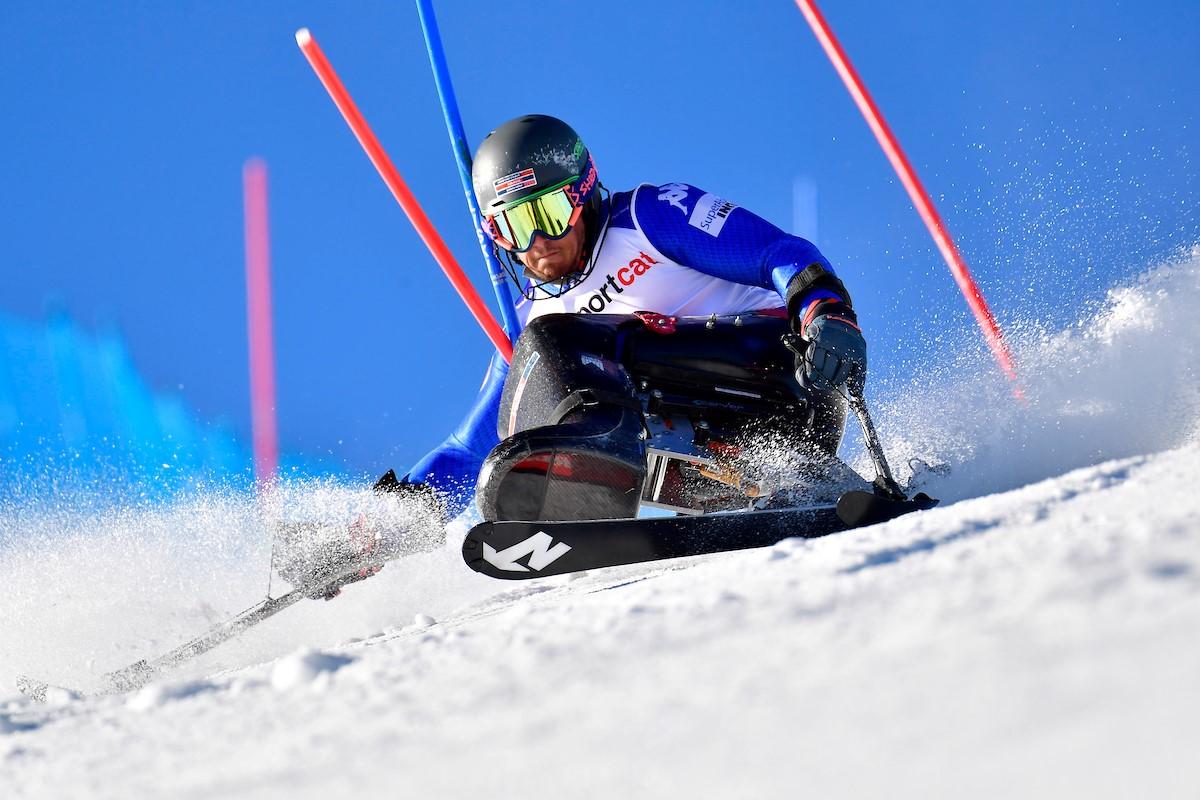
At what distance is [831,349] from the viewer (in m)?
3.04

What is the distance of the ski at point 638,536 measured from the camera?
2781mm

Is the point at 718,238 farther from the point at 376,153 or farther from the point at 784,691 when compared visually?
the point at 784,691

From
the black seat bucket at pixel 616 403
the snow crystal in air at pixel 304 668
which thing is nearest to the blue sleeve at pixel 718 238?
the black seat bucket at pixel 616 403

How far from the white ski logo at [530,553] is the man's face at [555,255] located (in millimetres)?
1336

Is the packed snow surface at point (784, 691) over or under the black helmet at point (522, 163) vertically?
under

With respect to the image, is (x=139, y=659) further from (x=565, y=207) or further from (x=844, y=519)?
(x=844, y=519)

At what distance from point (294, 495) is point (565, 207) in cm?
157

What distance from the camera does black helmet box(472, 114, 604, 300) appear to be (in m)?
3.66

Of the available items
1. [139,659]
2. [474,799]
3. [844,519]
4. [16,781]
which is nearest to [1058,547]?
[474,799]

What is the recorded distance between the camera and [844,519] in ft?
9.18

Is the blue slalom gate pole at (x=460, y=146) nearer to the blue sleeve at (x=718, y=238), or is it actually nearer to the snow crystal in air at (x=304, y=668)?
the blue sleeve at (x=718, y=238)

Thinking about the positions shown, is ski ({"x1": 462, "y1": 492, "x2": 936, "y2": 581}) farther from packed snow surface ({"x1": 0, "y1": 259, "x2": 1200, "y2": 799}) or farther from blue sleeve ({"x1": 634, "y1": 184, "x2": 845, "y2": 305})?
packed snow surface ({"x1": 0, "y1": 259, "x2": 1200, "y2": 799})

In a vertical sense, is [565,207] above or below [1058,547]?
above

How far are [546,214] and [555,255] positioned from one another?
0.17 meters
